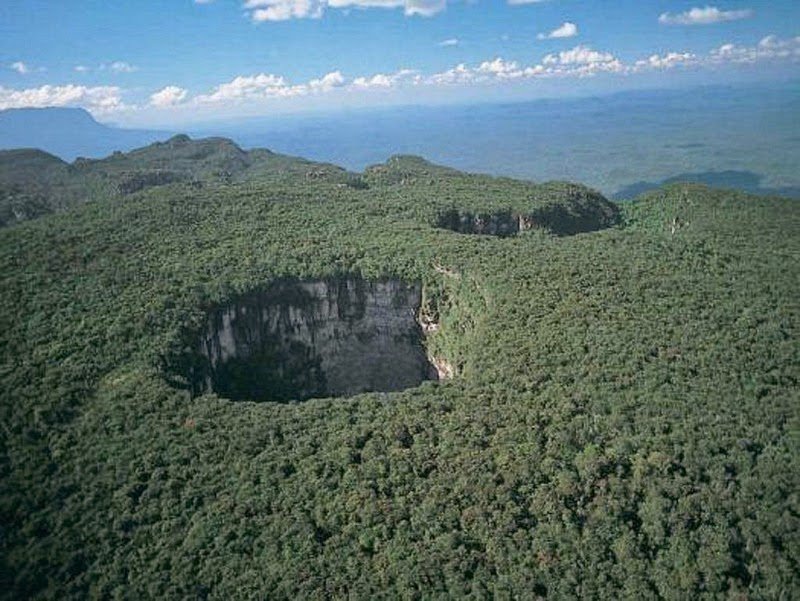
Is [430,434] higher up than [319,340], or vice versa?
[430,434]

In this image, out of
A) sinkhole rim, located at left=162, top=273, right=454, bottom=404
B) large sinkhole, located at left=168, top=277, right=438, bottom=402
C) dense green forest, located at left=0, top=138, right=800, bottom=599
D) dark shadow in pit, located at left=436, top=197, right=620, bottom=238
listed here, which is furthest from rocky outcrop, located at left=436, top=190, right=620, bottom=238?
large sinkhole, located at left=168, top=277, right=438, bottom=402

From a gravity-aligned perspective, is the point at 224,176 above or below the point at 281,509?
above

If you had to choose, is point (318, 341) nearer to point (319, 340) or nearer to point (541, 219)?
point (319, 340)

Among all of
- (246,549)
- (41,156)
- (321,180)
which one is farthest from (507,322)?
(41,156)

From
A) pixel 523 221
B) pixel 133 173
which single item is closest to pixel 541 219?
pixel 523 221

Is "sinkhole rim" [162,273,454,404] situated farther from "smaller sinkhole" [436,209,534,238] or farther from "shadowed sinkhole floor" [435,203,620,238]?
"smaller sinkhole" [436,209,534,238]

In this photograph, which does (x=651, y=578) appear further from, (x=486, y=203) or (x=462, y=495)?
(x=486, y=203)

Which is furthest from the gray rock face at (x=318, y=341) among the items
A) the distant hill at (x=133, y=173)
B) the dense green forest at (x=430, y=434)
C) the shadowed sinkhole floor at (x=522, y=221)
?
the distant hill at (x=133, y=173)
